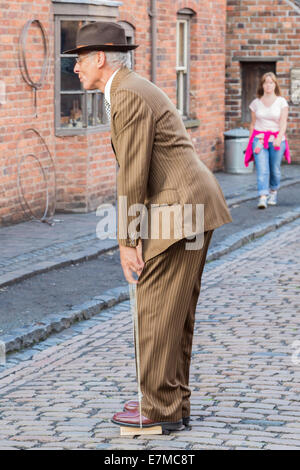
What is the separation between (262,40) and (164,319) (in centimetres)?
1703

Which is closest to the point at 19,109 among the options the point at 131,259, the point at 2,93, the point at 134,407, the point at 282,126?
the point at 2,93

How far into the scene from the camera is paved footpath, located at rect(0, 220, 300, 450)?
486 centimetres

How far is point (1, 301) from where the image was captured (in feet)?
26.7

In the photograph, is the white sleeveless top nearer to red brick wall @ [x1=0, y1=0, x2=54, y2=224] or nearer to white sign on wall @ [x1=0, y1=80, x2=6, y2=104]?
red brick wall @ [x1=0, y1=0, x2=54, y2=224]

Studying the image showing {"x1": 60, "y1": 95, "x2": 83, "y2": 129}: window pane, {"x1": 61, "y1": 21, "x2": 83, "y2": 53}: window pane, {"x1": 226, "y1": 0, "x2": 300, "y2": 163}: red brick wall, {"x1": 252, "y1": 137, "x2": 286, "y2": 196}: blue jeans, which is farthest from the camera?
{"x1": 226, "y1": 0, "x2": 300, "y2": 163}: red brick wall

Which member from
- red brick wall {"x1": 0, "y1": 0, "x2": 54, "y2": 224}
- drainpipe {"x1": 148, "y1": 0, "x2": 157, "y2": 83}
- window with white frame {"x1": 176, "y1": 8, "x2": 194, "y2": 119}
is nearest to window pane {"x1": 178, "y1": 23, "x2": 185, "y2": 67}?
window with white frame {"x1": 176, "y1": 8, "x2": 194, "y2": 119}

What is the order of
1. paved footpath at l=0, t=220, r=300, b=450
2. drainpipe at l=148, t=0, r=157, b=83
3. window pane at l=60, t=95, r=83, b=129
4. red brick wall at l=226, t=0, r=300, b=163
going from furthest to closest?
red brick wall at l=226, t=0, r=300, b=163, drainpipe at l=148, t=0, r=157, b=83, window pane at l=60, t=95, r=83, b=129, paved footpath at l=0, t=220, r=300, b=450

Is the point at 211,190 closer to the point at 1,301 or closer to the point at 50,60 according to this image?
the point at 1,301

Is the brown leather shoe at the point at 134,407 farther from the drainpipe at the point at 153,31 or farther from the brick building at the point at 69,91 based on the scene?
the drainpipe at the point at 153,31

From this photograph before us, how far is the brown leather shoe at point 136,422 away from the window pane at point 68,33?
8.71 m

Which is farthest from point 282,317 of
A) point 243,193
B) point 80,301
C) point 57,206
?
point 243,193

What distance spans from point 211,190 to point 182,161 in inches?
8.4

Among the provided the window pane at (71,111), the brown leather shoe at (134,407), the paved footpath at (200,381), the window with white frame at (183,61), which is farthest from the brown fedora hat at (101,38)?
the window with white frame at (183,61)

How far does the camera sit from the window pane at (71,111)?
→ 523 inches
